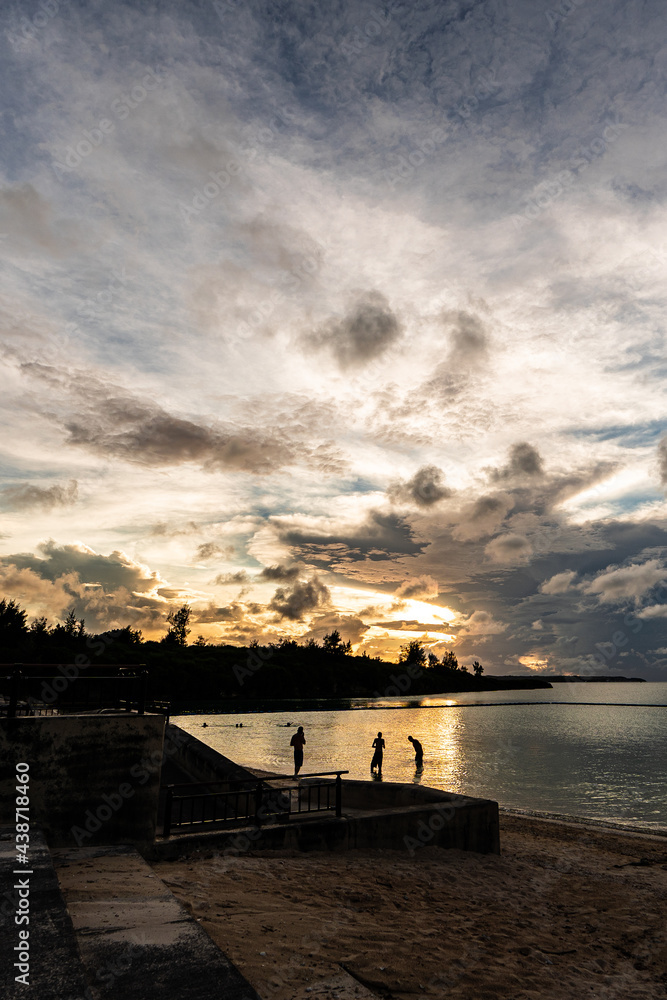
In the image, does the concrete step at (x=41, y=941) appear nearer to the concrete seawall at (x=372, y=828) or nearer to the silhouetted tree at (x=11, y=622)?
the concrete seawall at (x=372, y=828)

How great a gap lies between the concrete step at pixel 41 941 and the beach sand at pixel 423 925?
233cm

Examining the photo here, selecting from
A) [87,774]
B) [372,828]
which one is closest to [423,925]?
[372,828]

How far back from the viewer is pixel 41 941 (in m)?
4.44

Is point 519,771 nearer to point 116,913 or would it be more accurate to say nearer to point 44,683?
point 44,683

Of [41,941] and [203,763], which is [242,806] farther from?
[41,941]

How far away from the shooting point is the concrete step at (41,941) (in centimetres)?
378

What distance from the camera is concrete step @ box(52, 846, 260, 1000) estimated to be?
427cm

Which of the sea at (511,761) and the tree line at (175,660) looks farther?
the tree line at (175,660)

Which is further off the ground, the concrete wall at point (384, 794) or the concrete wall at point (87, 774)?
the concrete wall at point (87, 774)

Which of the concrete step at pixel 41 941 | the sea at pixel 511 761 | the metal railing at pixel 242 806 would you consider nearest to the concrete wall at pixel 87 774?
the metal railing at pixel 242 806

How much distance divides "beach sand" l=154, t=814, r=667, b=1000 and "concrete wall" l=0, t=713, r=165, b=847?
47.6 inches

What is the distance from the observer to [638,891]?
14195 millimetres

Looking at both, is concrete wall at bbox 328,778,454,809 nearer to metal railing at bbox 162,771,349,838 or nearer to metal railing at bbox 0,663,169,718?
metal railing at bbox 162,771,349,838

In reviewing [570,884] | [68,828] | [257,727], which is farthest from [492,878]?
[257,727]
